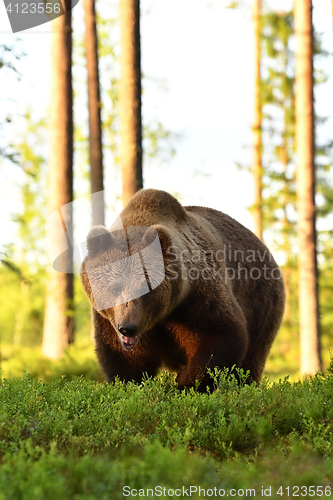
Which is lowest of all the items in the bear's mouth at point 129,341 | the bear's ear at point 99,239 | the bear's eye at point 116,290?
the bear's mouth at point 129,341

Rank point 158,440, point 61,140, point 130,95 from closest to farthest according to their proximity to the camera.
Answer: point 158,440
point 130,95
point 61,140

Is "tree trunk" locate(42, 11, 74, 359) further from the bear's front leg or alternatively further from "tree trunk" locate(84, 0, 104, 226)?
the bear's front leg

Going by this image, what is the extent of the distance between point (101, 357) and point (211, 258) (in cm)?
165

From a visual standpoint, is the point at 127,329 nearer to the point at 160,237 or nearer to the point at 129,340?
the point at 129,340

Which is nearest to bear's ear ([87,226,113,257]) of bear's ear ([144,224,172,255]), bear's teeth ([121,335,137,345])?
bear's ear ([144,224,172,255])

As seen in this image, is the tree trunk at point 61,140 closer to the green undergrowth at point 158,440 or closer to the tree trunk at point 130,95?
the tree trunk at point 130,95

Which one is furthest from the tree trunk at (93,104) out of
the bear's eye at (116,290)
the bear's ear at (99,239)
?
the bear's eye at (116,290)

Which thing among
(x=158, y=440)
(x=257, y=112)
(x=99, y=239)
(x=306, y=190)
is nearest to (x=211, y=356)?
(x=99, y=239)

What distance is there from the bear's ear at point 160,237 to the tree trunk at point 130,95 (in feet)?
11.9

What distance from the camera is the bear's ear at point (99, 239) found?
14.9 feet

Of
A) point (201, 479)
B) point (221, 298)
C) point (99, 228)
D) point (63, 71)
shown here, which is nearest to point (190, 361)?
point (221, 298)

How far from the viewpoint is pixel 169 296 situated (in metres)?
4.48

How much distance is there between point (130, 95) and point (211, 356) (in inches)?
202

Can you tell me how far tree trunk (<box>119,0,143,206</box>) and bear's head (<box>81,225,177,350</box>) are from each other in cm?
356
